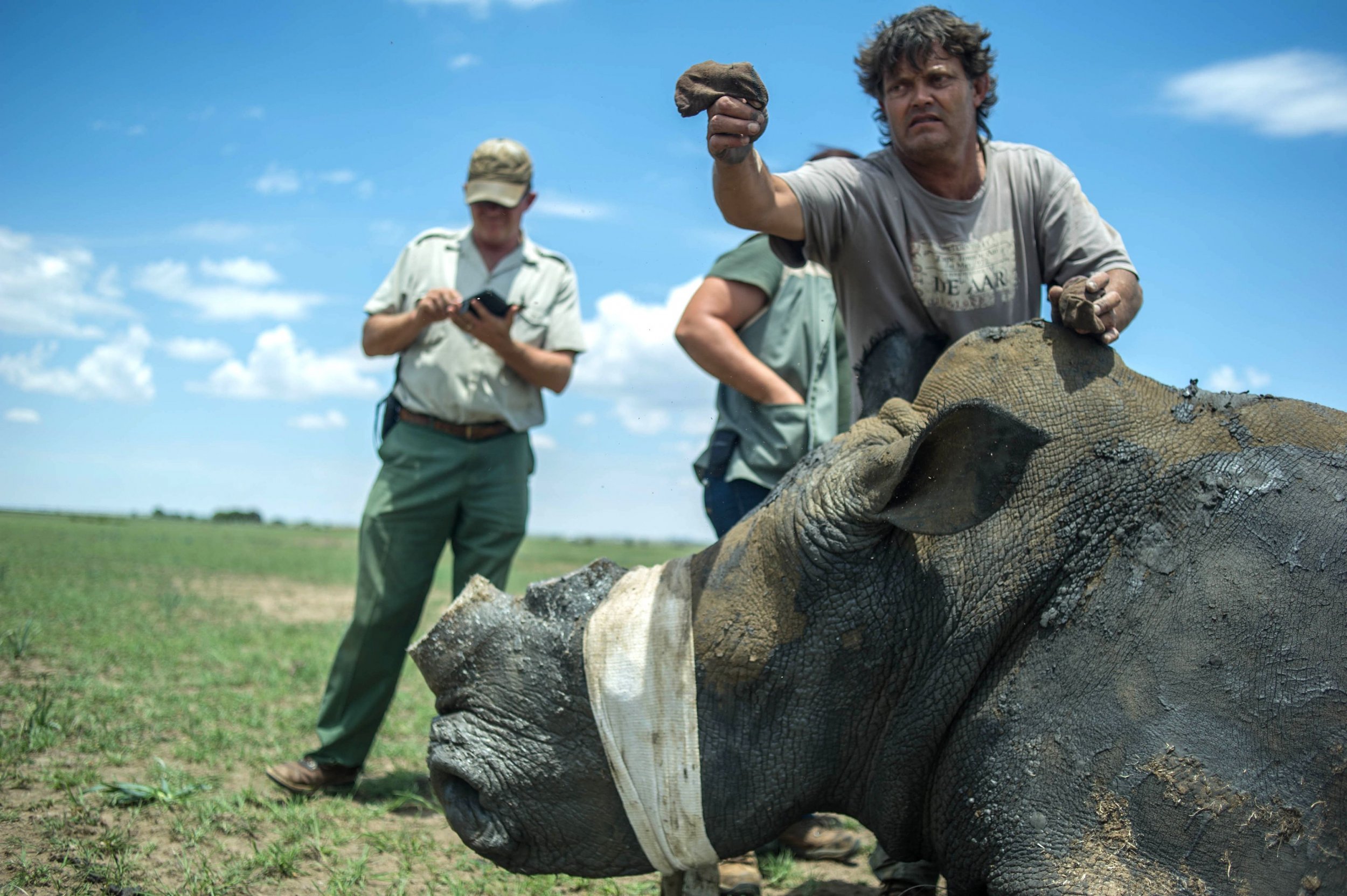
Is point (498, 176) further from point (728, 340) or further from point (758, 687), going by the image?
point (758, 687)

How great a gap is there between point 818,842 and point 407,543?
8.01 ft

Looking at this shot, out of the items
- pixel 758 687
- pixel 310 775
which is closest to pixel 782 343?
pixel 758 687

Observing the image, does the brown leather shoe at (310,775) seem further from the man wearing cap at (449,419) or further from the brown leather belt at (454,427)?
the brown leather belt at (454,427)

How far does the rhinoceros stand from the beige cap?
333 cm

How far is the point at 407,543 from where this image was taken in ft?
17.2

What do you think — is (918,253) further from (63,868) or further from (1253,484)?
(63,868)

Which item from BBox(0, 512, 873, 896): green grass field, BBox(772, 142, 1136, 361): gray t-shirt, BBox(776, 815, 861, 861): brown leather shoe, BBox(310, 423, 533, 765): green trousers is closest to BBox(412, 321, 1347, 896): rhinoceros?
BBox(0, 512, 873, 896): green grass field

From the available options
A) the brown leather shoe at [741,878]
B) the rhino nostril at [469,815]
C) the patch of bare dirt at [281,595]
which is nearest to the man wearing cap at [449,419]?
the brown leather shoe at [741,878]

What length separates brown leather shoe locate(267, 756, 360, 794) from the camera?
4.92 metres

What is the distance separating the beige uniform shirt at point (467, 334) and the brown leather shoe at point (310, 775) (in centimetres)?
181

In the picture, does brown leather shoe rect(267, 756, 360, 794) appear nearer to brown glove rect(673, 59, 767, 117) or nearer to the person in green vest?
the person in green vest

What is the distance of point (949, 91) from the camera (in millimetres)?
3324

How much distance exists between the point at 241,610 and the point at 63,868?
31.7 ft

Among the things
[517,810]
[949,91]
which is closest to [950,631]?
[517,810]
